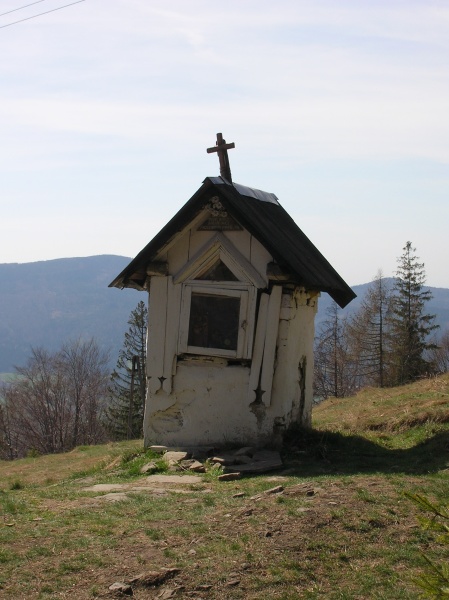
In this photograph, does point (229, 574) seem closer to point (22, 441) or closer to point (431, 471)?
point (431, 471)

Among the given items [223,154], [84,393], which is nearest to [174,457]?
[223,154]

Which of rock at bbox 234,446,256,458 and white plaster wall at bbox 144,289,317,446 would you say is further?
white plaster wall at bbox 144,289,317,446

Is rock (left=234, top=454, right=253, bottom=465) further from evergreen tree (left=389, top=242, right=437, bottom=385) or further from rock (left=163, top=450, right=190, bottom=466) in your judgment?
evergreen tree (left=389, top=242, right=437, bottom=385)

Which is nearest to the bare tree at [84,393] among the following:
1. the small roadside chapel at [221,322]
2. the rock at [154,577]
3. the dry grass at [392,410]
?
the dry grass at [392,410]

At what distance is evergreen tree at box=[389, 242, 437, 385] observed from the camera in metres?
41.5

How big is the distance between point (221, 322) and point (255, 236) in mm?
1422

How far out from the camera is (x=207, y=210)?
45.0ft

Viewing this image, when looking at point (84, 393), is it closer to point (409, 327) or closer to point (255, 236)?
point (409, 327)

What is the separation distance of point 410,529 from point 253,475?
3.89 m

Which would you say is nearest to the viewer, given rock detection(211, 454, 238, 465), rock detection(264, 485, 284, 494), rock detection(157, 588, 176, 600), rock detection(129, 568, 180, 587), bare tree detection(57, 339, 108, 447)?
rock detection(157, 588, 176, 600)

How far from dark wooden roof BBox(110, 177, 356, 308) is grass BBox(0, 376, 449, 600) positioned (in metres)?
3.23

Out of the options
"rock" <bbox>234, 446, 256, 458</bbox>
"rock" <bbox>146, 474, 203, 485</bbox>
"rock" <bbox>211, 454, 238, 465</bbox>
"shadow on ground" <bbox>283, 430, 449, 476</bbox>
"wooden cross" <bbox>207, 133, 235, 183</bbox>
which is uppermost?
"wooden cross" <bbox>207, 133, 235, 183</bbox>

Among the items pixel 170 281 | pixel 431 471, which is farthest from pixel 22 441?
pixel 431 471

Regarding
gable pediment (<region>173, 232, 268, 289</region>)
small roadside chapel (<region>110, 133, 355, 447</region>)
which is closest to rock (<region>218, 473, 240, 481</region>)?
small roadside chapel (<region>110, 133, 355, 447</region>)
